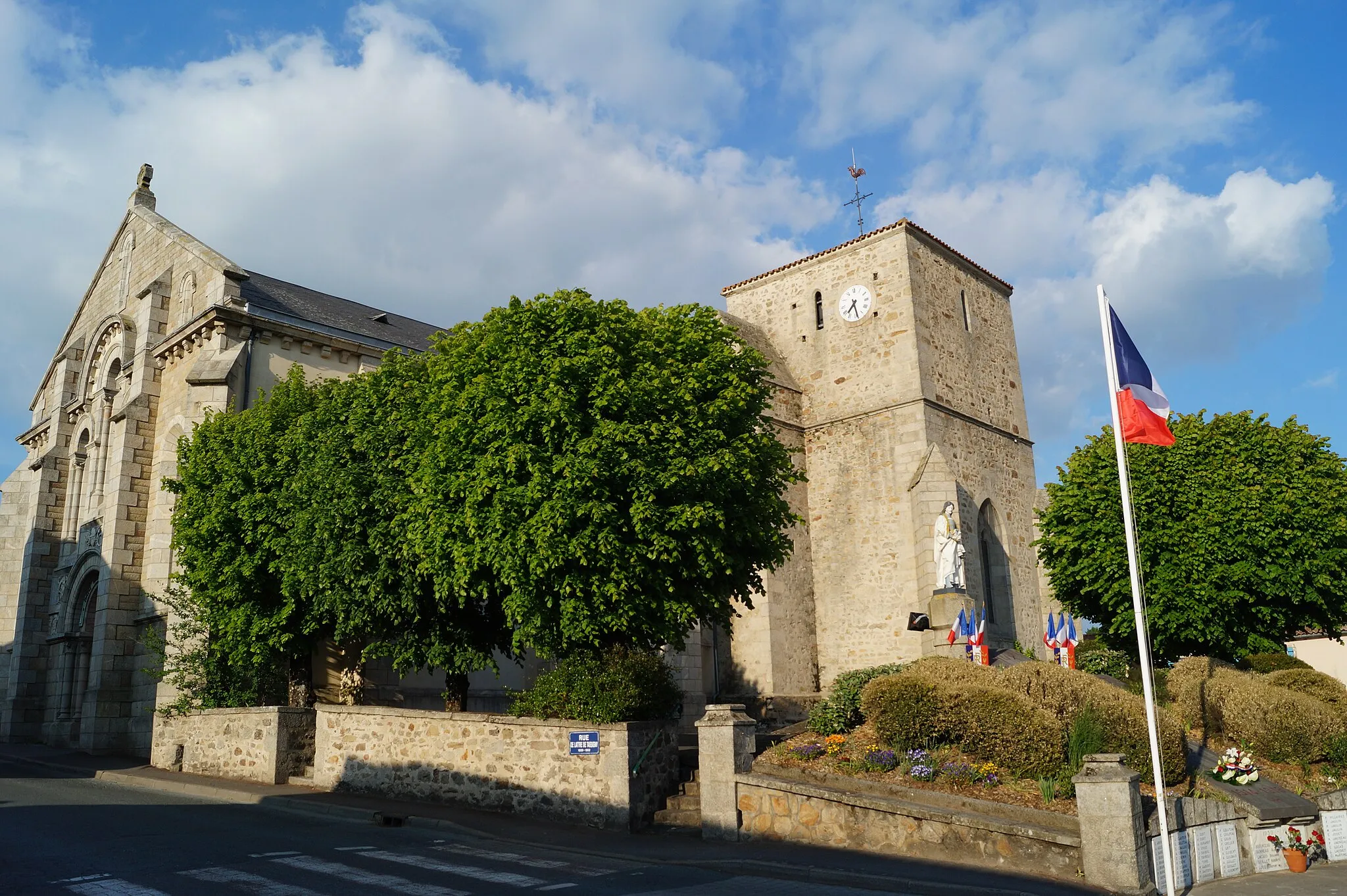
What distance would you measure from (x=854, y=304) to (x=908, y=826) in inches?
744

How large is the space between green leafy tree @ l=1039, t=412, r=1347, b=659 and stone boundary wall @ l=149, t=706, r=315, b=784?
57.8 feet

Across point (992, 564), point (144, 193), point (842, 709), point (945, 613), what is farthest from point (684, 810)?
point (144, 193)

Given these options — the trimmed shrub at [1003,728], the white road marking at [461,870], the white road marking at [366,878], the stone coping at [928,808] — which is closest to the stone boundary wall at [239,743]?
the white road marking at [461,870]

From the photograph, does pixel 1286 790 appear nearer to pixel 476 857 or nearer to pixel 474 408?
pixel 476 857

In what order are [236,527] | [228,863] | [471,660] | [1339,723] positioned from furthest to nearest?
[236,527], [471,660], [1339,723], [228,863]

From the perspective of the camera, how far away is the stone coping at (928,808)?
9.70 m

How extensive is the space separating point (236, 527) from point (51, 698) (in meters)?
11.1

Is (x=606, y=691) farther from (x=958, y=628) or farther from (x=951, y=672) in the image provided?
(x=958, y=628)

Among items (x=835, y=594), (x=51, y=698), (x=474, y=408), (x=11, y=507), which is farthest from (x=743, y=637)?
(x=11, y=507)

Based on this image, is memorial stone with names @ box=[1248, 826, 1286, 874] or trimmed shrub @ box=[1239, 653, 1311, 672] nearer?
memorial stone with names @ box=[1248, 826, 1286, 874]

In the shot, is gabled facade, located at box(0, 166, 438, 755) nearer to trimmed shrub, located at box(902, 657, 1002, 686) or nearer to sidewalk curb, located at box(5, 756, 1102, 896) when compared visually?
sidewalk curb, located at box(5, 756, 1102, 896)

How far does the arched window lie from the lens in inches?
1029

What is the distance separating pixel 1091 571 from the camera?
23.2 meters

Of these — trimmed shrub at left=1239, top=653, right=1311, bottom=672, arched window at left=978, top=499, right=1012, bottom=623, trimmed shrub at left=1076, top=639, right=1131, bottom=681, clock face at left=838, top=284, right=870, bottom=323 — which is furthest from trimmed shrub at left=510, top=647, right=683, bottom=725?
clock face at left=838, top=284, right=870, bottom=323
